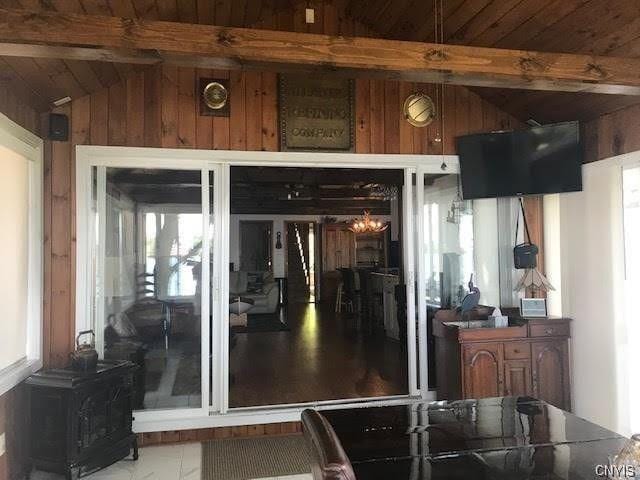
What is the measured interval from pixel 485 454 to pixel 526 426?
353mm

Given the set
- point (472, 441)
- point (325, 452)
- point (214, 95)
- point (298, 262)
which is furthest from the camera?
point (298, 262)

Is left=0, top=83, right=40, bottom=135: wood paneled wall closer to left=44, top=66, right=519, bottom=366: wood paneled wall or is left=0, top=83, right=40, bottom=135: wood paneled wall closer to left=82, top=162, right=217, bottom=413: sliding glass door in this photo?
left=44, top=66, right=519, bottom=366: wood paneled wall

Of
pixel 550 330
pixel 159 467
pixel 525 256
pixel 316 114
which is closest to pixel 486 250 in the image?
pixel 525 256

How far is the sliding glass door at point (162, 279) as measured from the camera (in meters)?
3.46

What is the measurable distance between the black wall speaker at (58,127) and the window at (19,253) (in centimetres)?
12

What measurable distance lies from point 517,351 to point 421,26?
8.73ft

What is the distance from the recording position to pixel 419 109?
3619 mm

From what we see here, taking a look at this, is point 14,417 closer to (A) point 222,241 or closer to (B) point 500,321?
(A) point 222,241

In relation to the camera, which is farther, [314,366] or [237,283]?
[237,283]

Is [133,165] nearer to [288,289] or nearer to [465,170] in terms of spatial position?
[465,170]

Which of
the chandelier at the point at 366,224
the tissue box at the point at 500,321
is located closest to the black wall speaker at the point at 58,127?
the tissue box at the point at 500,321

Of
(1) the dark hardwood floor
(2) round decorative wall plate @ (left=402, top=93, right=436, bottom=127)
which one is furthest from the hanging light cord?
(1) the dark hardwood floor

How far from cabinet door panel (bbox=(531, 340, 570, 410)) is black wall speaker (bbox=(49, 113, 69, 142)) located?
12.7 ft

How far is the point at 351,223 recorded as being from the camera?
11.9 metres
